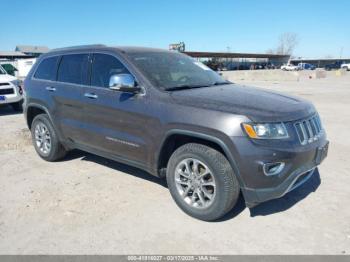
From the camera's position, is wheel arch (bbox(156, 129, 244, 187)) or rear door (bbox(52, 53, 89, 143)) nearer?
wheel arch (bbox(156, 129, 244, 187))

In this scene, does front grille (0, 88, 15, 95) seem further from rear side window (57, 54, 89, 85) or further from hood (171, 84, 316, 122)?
hood (171, 84, 316, 122)

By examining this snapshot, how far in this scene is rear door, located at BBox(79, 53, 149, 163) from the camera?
13.3 ft

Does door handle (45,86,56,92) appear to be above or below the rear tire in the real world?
above

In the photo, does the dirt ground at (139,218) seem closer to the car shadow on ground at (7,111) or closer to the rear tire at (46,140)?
the rear tire at (46,140)

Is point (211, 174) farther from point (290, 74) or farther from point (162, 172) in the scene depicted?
point (290, 74)

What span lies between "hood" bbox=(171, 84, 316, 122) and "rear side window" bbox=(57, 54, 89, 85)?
172cm

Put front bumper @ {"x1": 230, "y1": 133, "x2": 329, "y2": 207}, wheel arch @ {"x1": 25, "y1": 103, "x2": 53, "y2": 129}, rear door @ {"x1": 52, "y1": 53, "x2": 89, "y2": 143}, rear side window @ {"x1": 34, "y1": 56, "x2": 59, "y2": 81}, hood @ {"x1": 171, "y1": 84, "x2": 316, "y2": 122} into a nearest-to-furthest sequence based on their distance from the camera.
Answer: front bumper @ {"x1": 230, "y1": 133, "x2": 329, "y2": 207} → hood @ {"x1": 171, "y1": 84, "x2": 316, "y2": 122} → rear door @ {"x1": 52, "y1": 53, "x2": 89, "y2": 143} → rear side window @ {"x1": 34, "y1": 56, "x2": 59, "y2": 81} → wheel arch @ {"x1": 25, "y1": 103, "x2": 53, "y2": 129}

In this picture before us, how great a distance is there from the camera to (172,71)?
4445 millimetres

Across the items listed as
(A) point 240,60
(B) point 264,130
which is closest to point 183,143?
(B) point 264,130

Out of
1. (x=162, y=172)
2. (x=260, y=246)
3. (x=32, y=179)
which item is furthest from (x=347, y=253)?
(x=32, y=179)

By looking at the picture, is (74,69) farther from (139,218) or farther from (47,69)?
(139,218)

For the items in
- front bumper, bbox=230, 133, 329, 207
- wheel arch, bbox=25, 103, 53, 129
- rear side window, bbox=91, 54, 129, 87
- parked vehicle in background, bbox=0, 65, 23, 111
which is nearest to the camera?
front bumper, bbox=230, 133, 329, 207

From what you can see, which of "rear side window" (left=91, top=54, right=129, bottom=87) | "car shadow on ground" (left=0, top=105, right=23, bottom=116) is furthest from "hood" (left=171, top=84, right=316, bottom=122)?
"car shadow on ground" (left=0, top=105, right=23, bottom=116)

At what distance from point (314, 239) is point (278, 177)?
2.34 feet
